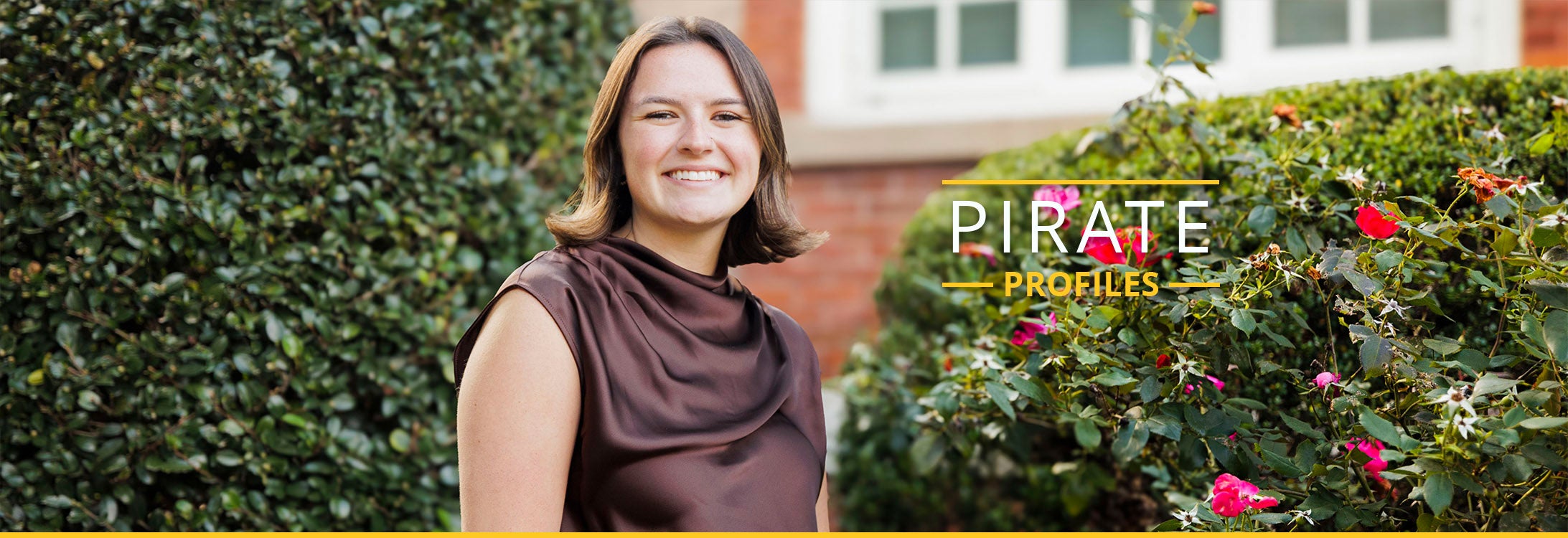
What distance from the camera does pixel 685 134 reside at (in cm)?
193

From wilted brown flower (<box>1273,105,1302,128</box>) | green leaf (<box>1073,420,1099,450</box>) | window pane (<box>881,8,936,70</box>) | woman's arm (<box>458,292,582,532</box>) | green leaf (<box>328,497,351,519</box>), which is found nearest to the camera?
woman's arm (<box>458,292,582,532</box>)

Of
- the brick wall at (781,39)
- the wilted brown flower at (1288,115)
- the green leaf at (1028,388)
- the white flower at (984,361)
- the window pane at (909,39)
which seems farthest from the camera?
the window pane at (909,39)

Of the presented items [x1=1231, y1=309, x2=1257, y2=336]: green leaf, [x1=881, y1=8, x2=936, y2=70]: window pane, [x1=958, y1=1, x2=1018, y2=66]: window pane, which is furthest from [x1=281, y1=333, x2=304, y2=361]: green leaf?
[x1=958, y1=1, x2=1018, y2=66]: window pane

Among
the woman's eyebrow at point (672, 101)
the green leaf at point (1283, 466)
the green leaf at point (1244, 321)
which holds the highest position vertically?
the woman's eyebrow at point (672, 101)

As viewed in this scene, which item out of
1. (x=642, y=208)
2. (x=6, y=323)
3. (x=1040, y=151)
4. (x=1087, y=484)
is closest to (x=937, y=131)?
(x=1040, y=151)

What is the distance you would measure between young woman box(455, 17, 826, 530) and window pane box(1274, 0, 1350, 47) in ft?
12.7

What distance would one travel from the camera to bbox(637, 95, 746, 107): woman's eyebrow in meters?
1.95

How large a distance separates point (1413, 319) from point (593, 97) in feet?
8.44

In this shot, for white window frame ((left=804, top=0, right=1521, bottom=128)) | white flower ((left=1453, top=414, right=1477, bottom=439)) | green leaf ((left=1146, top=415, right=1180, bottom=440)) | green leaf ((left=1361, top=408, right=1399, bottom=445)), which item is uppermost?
white window frame ((left=804, top=0, right=1521, bottom=128))

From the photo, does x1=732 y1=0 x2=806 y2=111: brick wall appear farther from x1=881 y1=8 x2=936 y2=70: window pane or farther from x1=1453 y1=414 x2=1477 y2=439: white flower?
x1=1453 y1=414 x2=1477 y2=439: white flower

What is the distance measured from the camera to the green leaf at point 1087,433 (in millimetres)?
2172

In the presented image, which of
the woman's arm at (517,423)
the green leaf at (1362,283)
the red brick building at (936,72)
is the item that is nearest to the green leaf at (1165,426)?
the green leaf at (1362,283)

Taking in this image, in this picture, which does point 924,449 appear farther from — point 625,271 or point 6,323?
point 6,323

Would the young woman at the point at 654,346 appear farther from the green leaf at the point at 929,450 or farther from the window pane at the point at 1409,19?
the window pane at the point at 1409,19
